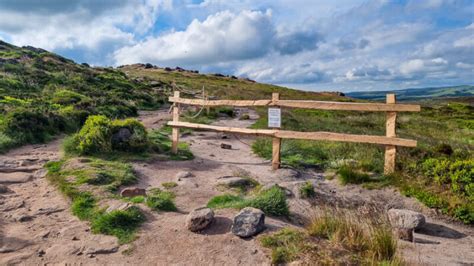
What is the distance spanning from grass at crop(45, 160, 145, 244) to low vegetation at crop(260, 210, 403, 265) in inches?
81.4

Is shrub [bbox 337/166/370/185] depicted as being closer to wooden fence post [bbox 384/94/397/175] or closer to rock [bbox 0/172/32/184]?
wooden fence post [bbox 384/94/397/175]

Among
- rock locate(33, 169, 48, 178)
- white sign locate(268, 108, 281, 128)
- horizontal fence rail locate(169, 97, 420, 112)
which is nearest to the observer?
horizontal fence rail locate(169, 97, 420, 112)

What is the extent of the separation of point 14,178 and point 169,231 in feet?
16.3

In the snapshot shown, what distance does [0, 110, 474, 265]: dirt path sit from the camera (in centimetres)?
479

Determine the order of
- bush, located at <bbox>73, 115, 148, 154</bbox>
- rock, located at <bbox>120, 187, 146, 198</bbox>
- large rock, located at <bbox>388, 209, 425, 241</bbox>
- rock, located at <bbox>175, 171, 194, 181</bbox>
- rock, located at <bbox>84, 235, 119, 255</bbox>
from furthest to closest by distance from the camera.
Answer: bush, located at <bbox>73, 115, 148, 154</bbox> → rock, located at <bbox>175, 171, 194, 181</bbox> → rock, located at <bbox>120, 187, 146, 198</bbox> → large rock, located at <bbox>388, 209, 425, 241</bbox> → rock, located at <bbox>84, 235, 119, 255</bbox>

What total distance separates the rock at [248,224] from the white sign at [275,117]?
4605 millimetres

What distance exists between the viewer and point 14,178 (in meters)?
8.34

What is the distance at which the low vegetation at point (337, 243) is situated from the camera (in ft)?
13.8

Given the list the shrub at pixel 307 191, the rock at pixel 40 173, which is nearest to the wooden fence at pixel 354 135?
the shrub at pixel 307 191

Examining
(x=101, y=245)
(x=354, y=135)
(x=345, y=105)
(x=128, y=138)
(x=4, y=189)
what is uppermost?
(x=345, y=105)

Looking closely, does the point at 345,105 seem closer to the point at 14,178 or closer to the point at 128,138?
the point at 128,138

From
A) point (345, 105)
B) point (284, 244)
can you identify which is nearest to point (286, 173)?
point (345, 105)

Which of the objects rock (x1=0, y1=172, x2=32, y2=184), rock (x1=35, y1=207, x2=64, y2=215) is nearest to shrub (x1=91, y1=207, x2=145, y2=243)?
rock (x1=35, y1=207, x2=64, y2=215)

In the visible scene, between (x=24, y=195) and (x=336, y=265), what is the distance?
6297 millimetres
